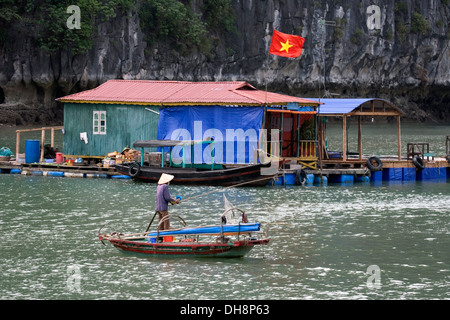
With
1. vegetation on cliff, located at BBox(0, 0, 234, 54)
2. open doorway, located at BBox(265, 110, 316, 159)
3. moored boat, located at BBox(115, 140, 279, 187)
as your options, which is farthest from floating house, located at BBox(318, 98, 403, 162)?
vegetation on cliff, located at BBox(0, 0, 234, 54)

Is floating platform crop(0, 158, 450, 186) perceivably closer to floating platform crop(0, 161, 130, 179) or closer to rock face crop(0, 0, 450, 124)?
floating platform crop(0, 161, 130, 179)

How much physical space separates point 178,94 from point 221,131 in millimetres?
2580

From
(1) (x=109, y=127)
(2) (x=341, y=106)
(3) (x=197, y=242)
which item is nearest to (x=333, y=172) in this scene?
(2) (x=341, y=106)

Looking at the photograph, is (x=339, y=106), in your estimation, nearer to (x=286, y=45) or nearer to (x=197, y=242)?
(x=286, y=45)

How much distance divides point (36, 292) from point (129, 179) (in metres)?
15.7

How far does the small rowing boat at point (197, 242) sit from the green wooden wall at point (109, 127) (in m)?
14.3

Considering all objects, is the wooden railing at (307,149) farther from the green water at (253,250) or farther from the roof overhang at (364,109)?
the green water at (253,250)

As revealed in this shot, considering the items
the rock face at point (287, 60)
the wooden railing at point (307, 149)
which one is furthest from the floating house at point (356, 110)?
the rock face at point (287, 60)

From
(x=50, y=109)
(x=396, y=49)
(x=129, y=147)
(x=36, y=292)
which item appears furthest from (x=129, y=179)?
(x=396, y=49)

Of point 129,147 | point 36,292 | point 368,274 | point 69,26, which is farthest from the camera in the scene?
point 69,26

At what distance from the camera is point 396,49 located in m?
86.1

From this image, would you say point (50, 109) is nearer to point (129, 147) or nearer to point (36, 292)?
point (129, 147)

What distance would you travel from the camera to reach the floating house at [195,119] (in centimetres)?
3066

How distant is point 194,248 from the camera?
1784 cm
